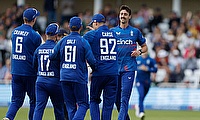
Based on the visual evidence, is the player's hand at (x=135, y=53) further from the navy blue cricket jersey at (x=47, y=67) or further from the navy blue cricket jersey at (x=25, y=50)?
the navy blue cricket jersey at (x=25, y=50)

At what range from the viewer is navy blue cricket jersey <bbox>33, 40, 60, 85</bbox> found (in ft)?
53.4

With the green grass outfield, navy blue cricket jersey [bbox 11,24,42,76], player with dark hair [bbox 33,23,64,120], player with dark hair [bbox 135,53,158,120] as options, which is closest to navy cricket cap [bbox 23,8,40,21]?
navy blue cricket jersey [bbox 11,24,42,76]

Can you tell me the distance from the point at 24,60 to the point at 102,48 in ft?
6.30

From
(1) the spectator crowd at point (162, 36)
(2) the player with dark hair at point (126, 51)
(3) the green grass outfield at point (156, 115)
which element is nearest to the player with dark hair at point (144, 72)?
(3) the green grass outfield at point (156, 115)

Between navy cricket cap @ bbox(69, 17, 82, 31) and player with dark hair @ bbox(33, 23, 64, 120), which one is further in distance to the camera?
player with dark hair @ bbox(33, 23, 64, 120)

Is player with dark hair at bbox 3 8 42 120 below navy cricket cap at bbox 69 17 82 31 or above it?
below

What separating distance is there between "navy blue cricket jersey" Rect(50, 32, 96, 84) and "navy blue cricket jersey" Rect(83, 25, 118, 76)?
703 mm

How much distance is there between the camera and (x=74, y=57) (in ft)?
51.6

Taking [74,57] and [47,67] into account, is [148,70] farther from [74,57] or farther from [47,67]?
[74,57]

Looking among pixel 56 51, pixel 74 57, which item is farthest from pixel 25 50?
pixel 74 57

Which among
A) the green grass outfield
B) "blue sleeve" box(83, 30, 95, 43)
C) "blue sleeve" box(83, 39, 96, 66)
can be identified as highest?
"blue sleeve" box(83, 30, 95, 43)

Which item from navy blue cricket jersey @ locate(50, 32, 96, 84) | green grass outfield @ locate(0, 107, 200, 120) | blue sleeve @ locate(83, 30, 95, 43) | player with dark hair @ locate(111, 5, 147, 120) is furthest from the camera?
green grass outfield @ locate(0, 107, 200, 120)

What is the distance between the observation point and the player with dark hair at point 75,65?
51.6ft

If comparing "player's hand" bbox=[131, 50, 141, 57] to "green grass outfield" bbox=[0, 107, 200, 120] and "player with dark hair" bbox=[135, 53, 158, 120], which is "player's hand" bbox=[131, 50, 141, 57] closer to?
"green grass outfield" bbox=[0, 107, 200, 120]
